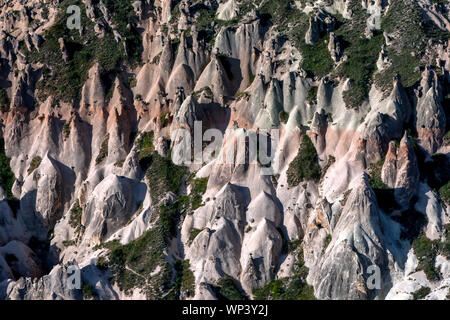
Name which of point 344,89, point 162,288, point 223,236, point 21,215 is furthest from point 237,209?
point 21,215

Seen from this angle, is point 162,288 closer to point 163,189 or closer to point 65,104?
point 163,189

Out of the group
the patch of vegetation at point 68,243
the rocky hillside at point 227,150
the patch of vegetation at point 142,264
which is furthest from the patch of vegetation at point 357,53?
the patch of vegetation at point 68,243

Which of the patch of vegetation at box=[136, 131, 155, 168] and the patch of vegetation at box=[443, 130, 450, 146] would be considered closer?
the patch of vegetation at box=[443, 130, 450, 146]

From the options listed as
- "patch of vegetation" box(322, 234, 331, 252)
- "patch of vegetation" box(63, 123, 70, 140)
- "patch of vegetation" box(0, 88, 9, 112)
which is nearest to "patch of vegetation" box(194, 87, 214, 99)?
"patch of vegetation" box(63, 123, 70, 140)

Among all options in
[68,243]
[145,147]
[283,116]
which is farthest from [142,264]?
[283,116]

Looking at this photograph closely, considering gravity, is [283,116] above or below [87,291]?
above

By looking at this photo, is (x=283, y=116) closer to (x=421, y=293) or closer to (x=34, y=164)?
(x=421, y=293)

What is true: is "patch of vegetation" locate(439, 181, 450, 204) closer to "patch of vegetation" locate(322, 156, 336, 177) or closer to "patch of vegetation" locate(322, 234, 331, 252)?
"patch of vegetation" locate(322, 156, 336, 177)
